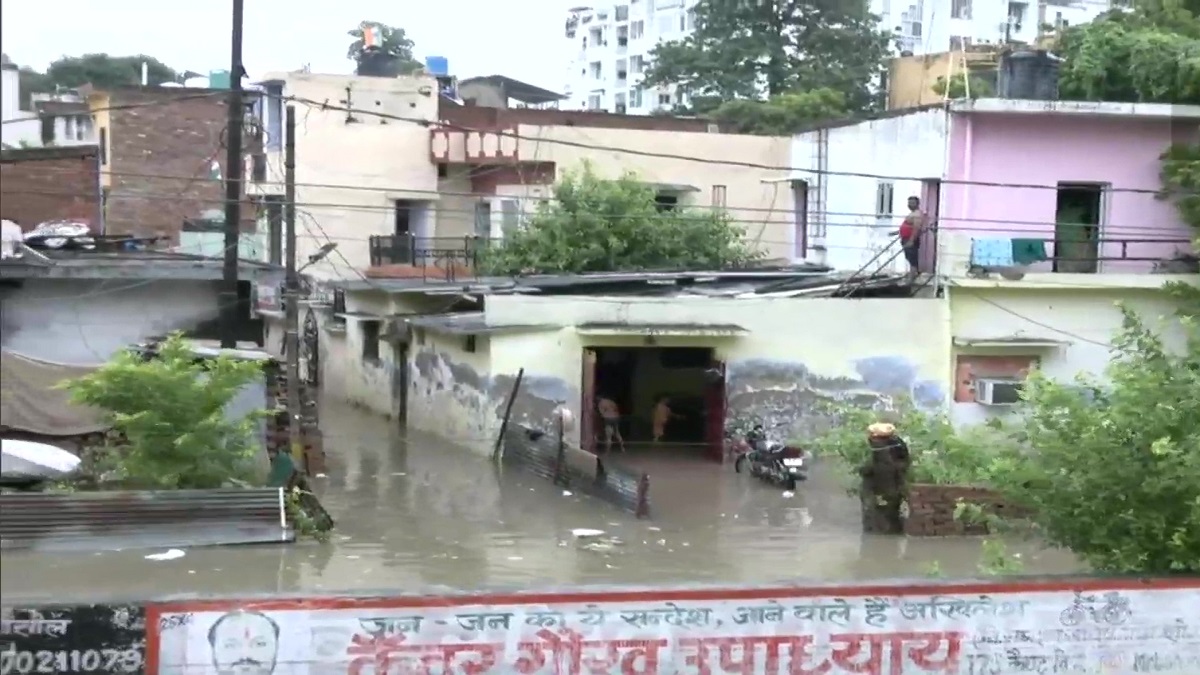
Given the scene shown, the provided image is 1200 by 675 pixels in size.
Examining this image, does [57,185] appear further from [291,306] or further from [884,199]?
[884,199]

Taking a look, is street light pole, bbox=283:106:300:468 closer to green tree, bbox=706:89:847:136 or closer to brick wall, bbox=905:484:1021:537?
brick wall, bbox=905:484:1021:537

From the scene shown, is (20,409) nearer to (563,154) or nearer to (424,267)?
(424,267)

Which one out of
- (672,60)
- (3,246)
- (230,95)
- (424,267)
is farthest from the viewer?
(672,60)

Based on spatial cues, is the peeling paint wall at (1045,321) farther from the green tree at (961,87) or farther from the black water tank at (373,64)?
the black water tank at (373,64)

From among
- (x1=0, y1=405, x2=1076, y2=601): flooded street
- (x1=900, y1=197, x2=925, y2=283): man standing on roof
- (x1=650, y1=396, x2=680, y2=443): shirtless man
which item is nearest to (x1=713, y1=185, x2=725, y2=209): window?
(x1=650, y1=396, x2=680, y2=443): shirtless man

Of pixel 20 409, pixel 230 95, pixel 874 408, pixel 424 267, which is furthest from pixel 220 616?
pixel 424 267

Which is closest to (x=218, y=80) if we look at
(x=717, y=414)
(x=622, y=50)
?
(x=717, y=414)

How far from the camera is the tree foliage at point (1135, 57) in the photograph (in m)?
23.5

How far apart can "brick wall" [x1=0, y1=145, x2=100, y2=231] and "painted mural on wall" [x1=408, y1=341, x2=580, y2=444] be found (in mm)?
8886

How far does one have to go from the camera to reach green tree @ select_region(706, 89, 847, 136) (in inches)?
1496

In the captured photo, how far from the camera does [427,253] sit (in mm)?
31703

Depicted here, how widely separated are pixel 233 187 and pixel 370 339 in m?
10.5

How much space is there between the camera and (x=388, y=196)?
32.6 metres

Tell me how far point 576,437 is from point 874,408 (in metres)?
5.00
